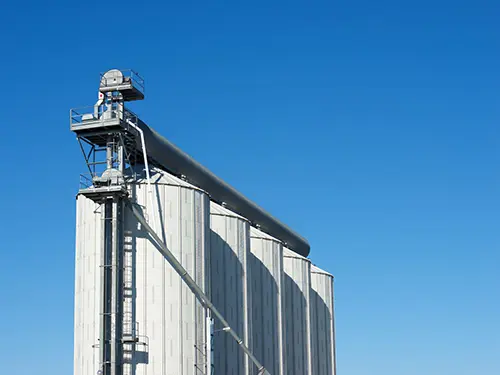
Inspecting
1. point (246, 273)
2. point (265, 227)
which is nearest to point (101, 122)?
point (246, 273)

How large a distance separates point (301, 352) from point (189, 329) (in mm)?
27002

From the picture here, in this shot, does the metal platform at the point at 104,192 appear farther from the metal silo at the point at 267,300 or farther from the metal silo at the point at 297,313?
the metal silo at the point at 297,313

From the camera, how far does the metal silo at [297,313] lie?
71.9 metres

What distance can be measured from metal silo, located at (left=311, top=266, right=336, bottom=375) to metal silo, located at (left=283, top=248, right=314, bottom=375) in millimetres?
2460

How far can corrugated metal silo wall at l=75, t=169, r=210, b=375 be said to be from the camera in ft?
159

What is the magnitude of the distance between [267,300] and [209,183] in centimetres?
991

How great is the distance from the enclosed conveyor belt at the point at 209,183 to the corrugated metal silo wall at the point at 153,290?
499 centimetres

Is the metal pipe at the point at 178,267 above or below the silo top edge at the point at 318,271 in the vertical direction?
below

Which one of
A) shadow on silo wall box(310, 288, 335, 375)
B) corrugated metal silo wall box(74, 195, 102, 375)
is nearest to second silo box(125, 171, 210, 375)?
corrugated metal silo wall box(74, 195, 102, 375)

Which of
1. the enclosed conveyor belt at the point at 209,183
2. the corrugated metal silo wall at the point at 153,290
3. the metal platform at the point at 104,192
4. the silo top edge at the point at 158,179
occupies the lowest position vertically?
the corrugated metal silo wall at the point at 153,290

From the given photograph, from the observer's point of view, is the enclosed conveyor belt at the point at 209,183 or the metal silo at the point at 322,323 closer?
the enclosed conveyor belt at the point at 209,183

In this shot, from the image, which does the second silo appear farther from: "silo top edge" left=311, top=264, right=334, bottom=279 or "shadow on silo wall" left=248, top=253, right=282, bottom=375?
"silo top edge" left=311, top=264, right=334, bottom=279

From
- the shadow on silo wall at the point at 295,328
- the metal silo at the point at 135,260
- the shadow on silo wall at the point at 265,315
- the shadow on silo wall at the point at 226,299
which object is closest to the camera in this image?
the metal silo at the point at 135,260

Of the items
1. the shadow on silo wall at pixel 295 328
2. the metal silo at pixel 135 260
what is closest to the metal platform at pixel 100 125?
the metal silo at pixel 135 260
